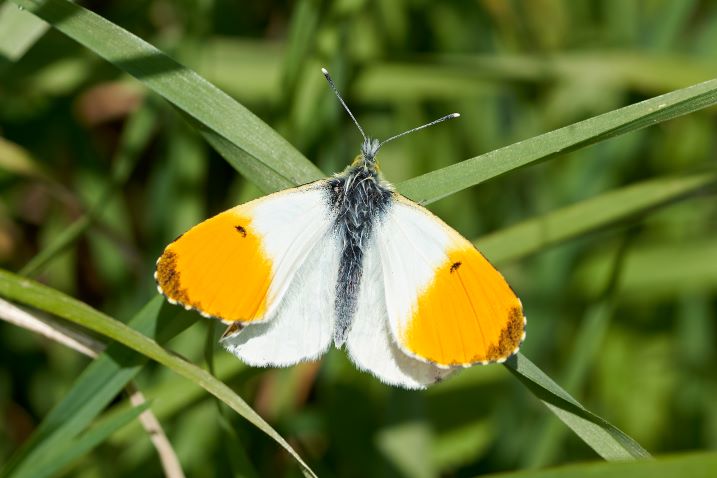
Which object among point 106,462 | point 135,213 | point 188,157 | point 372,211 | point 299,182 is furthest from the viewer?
point 135,213

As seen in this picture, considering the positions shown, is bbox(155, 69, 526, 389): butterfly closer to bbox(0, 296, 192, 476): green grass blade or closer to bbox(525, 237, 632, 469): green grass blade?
bbox(0, 296, 192, 476): green grass blade

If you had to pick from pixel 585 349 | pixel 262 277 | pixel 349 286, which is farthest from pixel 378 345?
pixel 585 349

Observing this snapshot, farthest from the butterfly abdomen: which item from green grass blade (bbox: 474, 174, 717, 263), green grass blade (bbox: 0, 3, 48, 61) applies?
green grass blade (bbox: 0, 3, 48, 61)

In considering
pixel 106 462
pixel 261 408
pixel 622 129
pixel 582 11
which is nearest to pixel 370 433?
pixel 261 408

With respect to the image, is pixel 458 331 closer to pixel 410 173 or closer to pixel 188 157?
pixel 188 157

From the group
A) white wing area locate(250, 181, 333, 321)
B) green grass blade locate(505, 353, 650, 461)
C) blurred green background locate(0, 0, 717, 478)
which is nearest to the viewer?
green grass blade locate(505, 353, 650, 461)

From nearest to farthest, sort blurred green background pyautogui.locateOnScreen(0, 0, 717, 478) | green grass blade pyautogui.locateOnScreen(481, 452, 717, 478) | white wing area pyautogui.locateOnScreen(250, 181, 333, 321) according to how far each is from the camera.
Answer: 1. green grass blade pyautogui.locateOnScreen(481, 452, 717, 478)
2. white wing area pyautogui.locateOnScreen(250, 181, 333, 321)
3. blurred green background pyautogui.locateOnScreen(0, 0, 717, 478)

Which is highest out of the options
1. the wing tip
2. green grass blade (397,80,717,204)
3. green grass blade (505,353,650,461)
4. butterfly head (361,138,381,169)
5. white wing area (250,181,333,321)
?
butterfly head (361,138,381,169)
